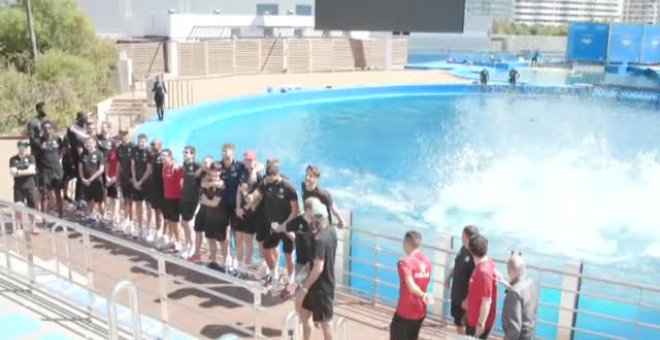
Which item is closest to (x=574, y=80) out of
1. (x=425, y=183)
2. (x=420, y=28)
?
(x=420, y=28)

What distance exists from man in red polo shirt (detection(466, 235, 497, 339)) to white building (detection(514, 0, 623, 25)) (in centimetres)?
12666

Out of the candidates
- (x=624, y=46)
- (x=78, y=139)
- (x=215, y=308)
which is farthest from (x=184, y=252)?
(x=624, y=46)

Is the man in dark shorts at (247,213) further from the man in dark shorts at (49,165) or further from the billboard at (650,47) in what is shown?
the billboard at (650,47)

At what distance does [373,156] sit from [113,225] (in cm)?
916

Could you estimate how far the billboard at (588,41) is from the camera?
120ft

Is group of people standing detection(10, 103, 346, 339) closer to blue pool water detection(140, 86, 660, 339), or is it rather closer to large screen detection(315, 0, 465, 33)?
blue pool water detection(140, 86, 660, 339)

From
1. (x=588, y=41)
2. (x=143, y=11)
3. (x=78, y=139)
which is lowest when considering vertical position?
(x=78, y=139)

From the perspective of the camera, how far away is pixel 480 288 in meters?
4.42

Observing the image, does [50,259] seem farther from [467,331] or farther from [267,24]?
[267,24]

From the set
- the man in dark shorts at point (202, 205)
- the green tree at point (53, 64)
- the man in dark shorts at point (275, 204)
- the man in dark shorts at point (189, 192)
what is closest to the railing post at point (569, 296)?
the man in dark shorts at point (275, 204)

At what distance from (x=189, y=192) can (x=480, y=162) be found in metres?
9.74

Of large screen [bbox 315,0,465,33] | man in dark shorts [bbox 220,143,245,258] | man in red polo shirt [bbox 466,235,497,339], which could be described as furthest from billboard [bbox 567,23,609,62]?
man in red polo shirt [bbox 466,235,497,339]

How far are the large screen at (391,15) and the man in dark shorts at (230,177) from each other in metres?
31.4

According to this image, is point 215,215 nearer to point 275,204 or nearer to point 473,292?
point 275,204
